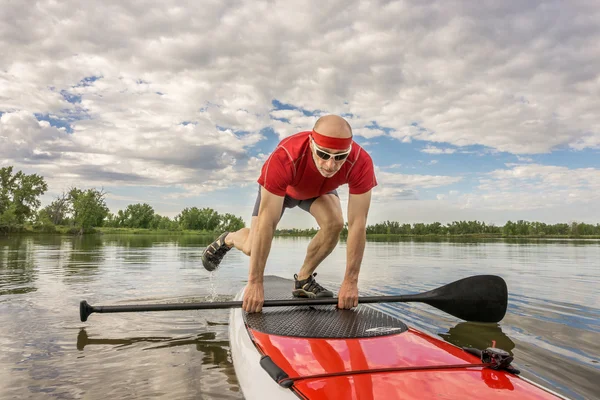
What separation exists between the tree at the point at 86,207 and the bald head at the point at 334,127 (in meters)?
78.6

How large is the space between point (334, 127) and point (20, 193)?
243 feet

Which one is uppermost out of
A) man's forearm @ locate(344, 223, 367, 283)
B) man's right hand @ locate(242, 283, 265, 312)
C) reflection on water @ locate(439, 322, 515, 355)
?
man's forearm @ locate(344, 223, 367, 283)

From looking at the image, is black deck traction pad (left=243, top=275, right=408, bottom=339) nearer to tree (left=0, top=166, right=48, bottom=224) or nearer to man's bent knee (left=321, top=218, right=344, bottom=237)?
man's bent knee (left=321, top=218, right=344, bottom=237)

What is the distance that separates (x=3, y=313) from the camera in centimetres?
523

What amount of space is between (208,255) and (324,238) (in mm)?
2602

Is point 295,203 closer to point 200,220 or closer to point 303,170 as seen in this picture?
point 303,170

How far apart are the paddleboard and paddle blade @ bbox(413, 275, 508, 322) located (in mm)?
1337

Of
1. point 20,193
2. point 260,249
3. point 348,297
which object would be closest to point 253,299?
point 260,249

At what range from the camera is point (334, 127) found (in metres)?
3.42

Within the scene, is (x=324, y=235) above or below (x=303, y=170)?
below

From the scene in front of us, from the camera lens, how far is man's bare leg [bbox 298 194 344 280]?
4.80 metres

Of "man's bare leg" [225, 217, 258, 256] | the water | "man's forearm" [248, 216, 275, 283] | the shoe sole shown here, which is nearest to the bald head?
"man's forearm" [248, 216, 275, 283]

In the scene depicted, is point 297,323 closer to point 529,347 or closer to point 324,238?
point 324,238

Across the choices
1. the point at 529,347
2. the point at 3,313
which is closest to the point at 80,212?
the point at 3,313
